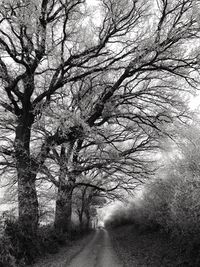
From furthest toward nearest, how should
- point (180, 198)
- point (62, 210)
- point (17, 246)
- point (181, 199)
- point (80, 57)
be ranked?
point (62, 210) → point (80, 57) → point (180, 198) → point (181, 199) → point (17, 246)

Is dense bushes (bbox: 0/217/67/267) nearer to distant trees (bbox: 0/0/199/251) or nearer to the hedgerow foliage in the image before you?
distant trees (bbox: 0/0/199/251)

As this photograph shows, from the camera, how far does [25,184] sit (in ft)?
35.8

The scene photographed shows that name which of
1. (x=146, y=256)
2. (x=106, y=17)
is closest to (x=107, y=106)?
(x=106, y=17)

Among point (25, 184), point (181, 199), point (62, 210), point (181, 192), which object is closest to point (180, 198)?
point (181, 199)

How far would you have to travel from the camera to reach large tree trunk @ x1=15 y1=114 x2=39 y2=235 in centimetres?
1066

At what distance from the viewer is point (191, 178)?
31.0ft

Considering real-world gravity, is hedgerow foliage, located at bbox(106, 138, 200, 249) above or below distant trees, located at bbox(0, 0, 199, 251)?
below

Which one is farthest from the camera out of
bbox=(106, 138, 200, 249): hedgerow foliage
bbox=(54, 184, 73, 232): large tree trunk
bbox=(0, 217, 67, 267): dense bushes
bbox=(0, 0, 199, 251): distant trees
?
bbox=(54, 184, 73, 232): large tree trunk

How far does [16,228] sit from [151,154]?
1058 centimetres

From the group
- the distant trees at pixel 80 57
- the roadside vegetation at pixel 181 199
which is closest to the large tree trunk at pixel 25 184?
the distant trees at pixel 80 57

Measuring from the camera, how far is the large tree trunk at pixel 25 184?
10.7 meters

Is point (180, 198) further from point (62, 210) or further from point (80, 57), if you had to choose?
point (62, 210)

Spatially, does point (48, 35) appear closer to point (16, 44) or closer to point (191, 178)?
point (16, 44)

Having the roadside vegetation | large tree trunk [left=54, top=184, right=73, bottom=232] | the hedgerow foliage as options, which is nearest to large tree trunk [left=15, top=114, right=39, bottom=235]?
large tree trunk [left=54, top=184, right=73, bottom=232]
